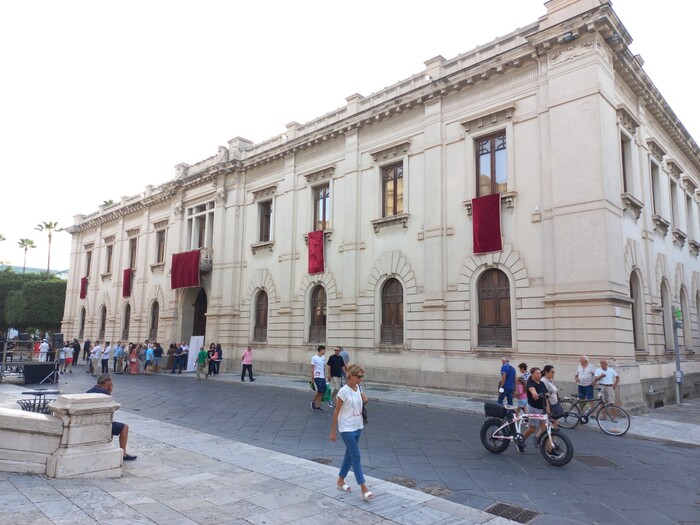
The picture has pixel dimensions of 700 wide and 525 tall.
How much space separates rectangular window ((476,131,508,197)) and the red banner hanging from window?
7890mm

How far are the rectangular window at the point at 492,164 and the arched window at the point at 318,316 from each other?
29.3ft

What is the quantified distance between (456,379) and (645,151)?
11.1m

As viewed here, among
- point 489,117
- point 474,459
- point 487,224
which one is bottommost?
point 474,459

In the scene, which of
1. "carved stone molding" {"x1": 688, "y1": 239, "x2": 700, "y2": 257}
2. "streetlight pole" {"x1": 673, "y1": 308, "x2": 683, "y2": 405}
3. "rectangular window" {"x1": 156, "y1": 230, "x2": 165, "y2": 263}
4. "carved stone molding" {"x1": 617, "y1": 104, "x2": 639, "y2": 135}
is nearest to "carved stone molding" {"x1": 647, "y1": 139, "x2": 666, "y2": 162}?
"carved stone molding" {"x1": 617, "y1": 104, "x2": 639, "y2": 135}

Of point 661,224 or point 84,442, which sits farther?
point 661,224

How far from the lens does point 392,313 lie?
64.7ft

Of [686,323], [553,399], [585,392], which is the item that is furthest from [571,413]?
[686,323]

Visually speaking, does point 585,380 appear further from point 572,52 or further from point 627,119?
point 572,52

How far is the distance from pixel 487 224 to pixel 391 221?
4.42 metres

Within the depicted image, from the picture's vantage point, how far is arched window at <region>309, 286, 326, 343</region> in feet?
73.9

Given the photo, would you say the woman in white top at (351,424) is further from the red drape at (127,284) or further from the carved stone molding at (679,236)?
the red drape at (127,284)

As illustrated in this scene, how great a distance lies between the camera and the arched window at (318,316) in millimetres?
22516

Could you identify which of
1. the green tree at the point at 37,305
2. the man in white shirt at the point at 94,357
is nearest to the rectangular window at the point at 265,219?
the man in white shirt at the point at 94,357

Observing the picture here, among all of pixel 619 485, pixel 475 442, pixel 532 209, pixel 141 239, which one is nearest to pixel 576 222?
pixel 532 209
